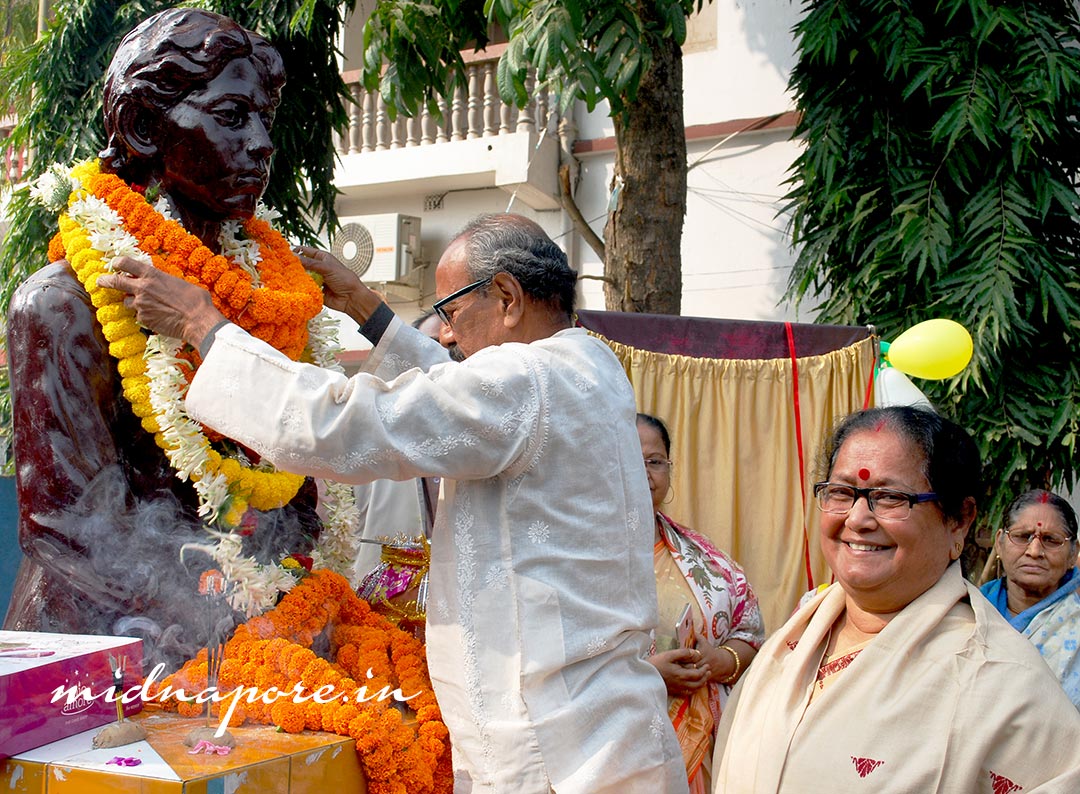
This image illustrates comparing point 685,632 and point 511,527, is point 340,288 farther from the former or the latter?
point 685,632

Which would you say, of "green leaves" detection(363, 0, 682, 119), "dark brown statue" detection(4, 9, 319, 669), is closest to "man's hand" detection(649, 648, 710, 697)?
"dark brown statue" detection(4, 9, 319, 669)

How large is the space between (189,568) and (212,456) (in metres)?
0.23

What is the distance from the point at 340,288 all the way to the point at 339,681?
3.51ft

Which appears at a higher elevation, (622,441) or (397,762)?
(622,441)

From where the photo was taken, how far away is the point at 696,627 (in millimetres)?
3127

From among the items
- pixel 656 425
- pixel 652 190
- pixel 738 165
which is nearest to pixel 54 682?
pixel 656 425

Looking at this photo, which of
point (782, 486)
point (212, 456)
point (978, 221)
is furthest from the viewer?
point (978, 221)

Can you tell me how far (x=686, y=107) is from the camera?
941cm

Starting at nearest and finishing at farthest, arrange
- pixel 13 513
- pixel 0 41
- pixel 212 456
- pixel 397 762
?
pixel 397 762 → pixel 212 456 → pixel 13 513 → pixel 0 41

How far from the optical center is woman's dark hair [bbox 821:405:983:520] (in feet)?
7.22

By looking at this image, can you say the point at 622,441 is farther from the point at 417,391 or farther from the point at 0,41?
the point at 0,41

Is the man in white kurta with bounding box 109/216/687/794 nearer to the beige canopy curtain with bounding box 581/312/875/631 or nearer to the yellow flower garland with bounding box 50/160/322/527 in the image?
the yellow flower garland with bounding box 50/160/322/527

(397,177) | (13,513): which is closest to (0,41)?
(397,177)

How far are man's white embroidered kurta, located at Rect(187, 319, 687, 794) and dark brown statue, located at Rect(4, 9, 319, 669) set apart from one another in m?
0.39
